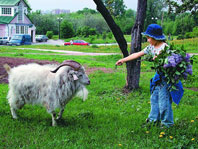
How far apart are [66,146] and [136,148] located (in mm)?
1162

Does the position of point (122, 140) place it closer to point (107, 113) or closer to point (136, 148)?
point (136, 148)

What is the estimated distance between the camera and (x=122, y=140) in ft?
14.7

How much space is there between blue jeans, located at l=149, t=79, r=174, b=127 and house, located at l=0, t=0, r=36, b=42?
43732 millimetres

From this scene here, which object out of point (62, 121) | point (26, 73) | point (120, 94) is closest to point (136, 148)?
point (62, 121)

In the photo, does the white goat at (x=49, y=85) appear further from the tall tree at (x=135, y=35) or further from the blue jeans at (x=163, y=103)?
the tall tree at (x=135, y=35)

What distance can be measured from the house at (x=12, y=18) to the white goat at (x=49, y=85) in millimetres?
42099

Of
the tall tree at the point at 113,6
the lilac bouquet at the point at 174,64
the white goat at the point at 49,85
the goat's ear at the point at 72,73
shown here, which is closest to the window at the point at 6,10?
the tall tree at the point at 113,6

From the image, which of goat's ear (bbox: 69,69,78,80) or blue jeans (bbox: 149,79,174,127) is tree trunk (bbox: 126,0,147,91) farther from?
Result: goat's ear (bbox: 69,69,78,80)

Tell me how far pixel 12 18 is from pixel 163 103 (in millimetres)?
44424

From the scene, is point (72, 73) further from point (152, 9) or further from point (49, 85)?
point (152, 9)

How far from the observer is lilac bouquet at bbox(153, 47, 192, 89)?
4.33 metres

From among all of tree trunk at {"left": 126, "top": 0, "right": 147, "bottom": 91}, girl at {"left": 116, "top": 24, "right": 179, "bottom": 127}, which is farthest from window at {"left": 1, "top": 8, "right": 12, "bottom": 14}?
girl at {"left": 116, "top": 24, "right": 179, "bottom": 127}

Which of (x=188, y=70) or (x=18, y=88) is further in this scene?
(x=18, y=88)

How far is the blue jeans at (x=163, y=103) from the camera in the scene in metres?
4.79
